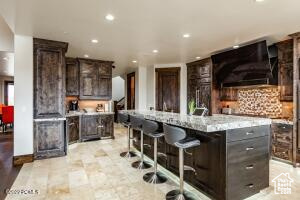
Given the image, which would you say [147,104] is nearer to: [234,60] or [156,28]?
[234,60]

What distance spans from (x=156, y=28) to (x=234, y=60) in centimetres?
234

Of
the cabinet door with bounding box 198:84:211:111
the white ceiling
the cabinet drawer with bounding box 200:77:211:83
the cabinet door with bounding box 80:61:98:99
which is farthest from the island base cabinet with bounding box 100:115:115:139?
the cabinet drawer with bounding box 200:77:211:83

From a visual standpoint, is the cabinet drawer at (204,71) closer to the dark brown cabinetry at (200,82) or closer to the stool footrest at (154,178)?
the dark brown cabinetry at (200,82)

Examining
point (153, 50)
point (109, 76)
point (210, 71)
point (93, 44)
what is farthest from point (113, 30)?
point (210, 71)

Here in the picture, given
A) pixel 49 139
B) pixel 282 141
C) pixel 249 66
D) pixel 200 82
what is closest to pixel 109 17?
pixel 49 139

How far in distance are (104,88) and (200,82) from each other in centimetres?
323

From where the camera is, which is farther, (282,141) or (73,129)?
(73,129)

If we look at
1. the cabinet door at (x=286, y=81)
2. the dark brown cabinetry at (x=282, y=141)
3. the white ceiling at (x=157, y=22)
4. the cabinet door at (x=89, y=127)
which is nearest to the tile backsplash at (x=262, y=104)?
the cabinet door at (x=286, y=81)

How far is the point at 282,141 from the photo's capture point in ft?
12.6

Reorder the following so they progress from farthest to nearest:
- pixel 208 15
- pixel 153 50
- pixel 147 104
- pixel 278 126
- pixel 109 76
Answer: pixel 147 104, pixel 109 76, pixel 153 50, pixel 278 126, pixel 208 15

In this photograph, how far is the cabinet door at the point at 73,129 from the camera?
17.3 feet

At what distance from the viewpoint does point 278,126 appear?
3879 mm

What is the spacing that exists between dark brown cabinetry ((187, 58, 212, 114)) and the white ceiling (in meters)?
1.30

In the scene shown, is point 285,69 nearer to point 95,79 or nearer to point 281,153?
point 281,153
